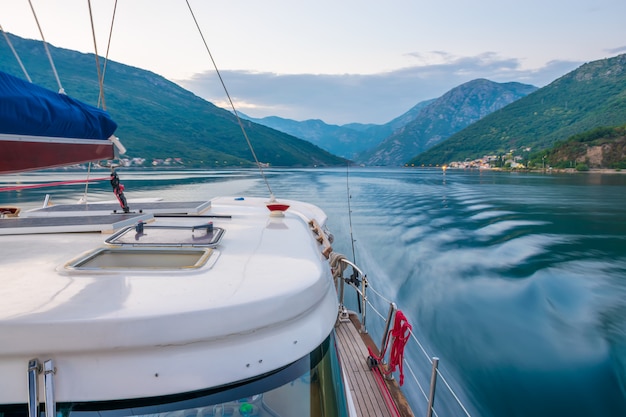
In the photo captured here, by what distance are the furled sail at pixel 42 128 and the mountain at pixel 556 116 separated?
167 m

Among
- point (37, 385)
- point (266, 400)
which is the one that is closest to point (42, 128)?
point (37, 385)

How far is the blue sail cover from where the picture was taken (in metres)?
2.23

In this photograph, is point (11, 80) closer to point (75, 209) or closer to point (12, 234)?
point (12, 234)

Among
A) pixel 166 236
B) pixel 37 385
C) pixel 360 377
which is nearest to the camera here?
pixel 37 385

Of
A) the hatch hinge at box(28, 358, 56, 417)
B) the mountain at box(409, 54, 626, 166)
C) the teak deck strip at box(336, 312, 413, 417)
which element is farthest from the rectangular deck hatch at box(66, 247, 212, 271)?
the mountain at box(409, 54, 626, 166)

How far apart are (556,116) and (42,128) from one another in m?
203

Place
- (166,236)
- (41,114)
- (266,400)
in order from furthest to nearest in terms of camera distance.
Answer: (166,236) → (41,114) → (266,400)

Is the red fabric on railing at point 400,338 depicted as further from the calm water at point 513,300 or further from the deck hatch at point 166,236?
the calm water at point 513,300

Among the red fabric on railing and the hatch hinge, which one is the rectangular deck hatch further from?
the red fabric on railing

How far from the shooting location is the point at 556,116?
171 meters

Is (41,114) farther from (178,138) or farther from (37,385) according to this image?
(178,138)

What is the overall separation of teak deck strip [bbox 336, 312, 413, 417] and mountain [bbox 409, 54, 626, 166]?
537 ft

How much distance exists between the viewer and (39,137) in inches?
98.5

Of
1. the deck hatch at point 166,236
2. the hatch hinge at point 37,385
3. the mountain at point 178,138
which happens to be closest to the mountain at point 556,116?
the mountain at point 178,138
